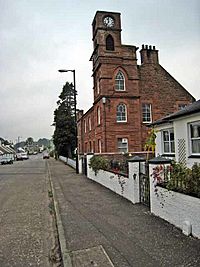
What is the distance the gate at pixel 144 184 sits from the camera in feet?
29.7

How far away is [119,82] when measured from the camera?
2764cm

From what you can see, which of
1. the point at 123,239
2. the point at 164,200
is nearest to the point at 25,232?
the point at 123,239

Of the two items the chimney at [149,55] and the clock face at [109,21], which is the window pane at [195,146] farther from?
the clock face at [109,21]

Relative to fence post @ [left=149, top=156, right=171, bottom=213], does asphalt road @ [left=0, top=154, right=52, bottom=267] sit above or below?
below

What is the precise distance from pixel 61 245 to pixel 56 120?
50.9 metres

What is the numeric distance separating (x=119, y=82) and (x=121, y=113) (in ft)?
9.80

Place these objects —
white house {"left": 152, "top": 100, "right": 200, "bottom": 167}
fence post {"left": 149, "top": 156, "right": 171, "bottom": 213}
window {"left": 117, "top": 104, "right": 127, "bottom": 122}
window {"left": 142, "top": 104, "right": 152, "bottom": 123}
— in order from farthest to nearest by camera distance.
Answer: window {"left": 142, "top": 104, "right": 152, "bottom": 123} → window {"left": 117, "top": 104, "right": 127, "bottom": 122} → white house {"left": 152, "top": 100, "right": 200, "bottom": 167} → fence post {"left": 149, "top": 156, "right": 171, "bottom": 213}

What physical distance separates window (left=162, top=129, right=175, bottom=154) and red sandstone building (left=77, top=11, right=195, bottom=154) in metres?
8.69

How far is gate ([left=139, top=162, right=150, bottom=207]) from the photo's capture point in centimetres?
905

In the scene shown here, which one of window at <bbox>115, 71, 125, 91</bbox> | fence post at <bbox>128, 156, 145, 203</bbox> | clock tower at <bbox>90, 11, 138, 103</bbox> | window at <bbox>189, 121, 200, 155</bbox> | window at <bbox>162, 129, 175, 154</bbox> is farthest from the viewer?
window at <bbox>115, 71, 125, 91</bbox>

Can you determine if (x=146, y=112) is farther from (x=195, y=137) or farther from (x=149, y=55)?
(x=195, y=137)

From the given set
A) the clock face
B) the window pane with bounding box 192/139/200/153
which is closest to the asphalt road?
the window pane with bounding box 192/139/200/153

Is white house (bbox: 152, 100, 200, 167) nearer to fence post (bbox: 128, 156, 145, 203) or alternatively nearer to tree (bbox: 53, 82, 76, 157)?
fence post (bbox: 128, 156, 145, 203)

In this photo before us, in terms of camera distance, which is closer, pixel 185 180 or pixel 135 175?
pixel 185 180
